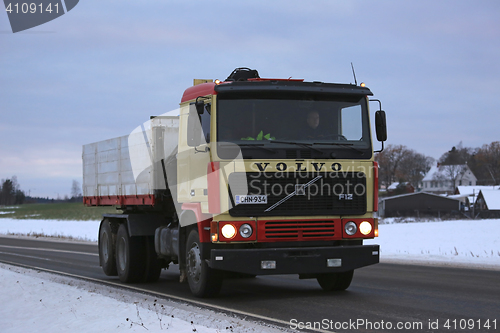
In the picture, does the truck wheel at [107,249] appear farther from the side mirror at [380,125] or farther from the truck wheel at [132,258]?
the side mirror at [380,125]

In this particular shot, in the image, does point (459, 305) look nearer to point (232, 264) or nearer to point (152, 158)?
point (232, 264)

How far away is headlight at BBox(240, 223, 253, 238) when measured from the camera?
8867mm

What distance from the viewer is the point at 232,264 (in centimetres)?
871

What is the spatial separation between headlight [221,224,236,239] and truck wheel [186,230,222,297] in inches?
27.6

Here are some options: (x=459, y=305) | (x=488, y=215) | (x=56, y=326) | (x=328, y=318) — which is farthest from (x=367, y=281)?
(x=488, y=215)

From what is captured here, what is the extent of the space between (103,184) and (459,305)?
8826 mm

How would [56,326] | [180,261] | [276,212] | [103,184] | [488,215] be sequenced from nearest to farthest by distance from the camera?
[56,326] < [276,212] < [180,261] < [103,184] < [488,215]

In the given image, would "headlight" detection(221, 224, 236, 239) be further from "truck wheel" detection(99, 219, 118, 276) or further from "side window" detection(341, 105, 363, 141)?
"truck wheel" detection(99, 219, 118, 276)

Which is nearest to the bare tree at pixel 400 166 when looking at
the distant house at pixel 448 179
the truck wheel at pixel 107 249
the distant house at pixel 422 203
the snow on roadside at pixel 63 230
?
the distant house at pixel 448 179

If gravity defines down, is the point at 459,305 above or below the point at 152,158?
below

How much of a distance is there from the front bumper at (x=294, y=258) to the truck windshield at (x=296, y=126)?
4.62 ft

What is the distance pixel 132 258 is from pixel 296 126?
5441 mm

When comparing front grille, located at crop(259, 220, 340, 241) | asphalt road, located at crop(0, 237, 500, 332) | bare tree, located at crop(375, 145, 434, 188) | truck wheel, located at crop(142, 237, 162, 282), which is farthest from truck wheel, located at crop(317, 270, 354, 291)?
bare tree, located at crop(375, 145, 434, 188)

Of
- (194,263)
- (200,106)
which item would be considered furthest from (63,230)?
(200,106)
